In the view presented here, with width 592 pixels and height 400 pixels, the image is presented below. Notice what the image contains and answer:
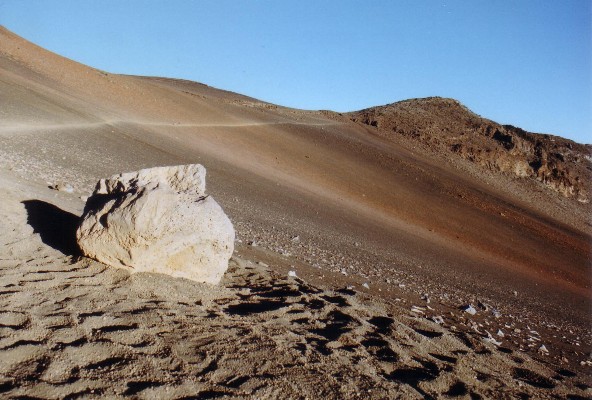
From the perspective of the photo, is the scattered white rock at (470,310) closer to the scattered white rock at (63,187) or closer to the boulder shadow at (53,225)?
the boulder shadow at (53,225)

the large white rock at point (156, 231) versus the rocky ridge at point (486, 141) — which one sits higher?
the rocky ridge at point (486, 141)

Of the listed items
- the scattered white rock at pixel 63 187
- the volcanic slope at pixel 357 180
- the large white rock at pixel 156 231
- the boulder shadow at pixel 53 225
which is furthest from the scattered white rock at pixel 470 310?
the scattered white rock at pixel 63 187

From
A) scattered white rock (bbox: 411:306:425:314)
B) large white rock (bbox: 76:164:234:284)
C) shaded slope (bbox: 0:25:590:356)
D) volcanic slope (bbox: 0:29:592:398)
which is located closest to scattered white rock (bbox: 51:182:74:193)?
volcanic slope (bbox: 0:29:592:398)

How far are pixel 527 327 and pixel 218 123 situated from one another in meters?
20.9

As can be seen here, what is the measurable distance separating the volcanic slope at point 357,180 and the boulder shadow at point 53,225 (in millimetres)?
1950

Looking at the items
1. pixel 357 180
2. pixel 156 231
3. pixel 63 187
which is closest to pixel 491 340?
pixel 156 231

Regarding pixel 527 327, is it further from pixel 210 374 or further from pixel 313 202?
pixel 313 202

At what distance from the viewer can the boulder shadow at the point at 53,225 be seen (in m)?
4.90

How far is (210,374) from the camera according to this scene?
305 cm

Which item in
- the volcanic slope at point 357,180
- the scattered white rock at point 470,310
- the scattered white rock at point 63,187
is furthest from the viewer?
the volcanic slope at point 357,180

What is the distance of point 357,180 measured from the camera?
21500 millimetres

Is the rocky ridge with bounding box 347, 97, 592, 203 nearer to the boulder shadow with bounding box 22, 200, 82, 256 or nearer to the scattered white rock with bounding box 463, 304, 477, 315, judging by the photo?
the scattered white rock with bounding box 463, 304, 477, 315

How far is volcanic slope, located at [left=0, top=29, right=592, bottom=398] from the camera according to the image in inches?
335

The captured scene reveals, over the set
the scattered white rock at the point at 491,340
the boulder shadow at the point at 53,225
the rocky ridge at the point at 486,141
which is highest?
the rocky ridge at the point at 486,141
